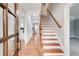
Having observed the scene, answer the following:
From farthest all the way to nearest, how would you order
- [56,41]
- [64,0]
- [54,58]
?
1. [56,41]
2. [64,0]
3. [54,58]

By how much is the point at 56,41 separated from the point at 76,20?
15.2 feet

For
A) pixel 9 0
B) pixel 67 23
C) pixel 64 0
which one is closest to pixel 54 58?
pixel 64 0

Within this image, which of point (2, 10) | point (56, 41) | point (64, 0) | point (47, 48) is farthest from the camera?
point (56, 41)

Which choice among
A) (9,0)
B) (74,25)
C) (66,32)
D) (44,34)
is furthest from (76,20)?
(9,0)

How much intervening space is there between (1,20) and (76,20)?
7.70 m

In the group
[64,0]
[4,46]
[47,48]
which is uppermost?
[64,0]

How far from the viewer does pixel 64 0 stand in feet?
4.12

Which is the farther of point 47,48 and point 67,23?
point 47,48

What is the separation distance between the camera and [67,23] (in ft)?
13.0

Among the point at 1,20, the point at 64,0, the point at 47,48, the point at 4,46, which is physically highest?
the point at 64,0

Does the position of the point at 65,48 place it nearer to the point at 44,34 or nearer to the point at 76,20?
the point at 44,34

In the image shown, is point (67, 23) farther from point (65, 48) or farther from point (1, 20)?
point (1, 20)

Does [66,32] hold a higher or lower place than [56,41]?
higher

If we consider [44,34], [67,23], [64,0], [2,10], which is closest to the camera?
[64,0]
